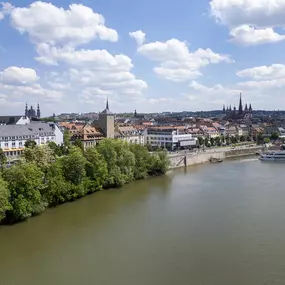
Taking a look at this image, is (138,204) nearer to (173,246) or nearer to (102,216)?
(102,216)

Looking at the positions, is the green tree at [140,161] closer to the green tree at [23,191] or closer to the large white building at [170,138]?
the green tree at [23,191]

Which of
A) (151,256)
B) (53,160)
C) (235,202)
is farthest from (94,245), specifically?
(235,202)

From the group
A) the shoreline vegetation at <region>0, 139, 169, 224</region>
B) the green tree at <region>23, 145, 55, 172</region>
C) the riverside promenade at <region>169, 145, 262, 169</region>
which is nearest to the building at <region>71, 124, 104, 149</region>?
the riverside promenade at <region>169, 145, 262, 169</region>

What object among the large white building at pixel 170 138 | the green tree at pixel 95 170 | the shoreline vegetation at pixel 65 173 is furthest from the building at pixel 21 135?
the large white building at pixel 170 138

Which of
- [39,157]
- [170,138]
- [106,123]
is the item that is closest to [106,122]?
[106,123]

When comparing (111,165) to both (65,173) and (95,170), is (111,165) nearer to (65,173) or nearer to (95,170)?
(95,170)
